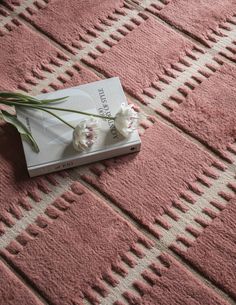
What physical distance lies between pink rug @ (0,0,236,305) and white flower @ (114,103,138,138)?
0.16 ft

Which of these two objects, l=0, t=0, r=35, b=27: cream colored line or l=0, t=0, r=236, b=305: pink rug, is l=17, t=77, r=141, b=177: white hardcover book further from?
l=0, t=0, r=35, b=27: cream colored line

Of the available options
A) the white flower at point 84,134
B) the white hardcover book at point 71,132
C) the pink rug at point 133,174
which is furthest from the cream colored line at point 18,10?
the white flower at point 84,134

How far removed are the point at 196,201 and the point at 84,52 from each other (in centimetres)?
36

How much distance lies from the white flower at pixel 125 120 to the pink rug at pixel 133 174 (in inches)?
1.9

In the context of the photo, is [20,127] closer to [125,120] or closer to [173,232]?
[125,120]

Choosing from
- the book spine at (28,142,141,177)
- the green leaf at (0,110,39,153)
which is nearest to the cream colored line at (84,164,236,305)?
the book spine at (28,142,141,177)

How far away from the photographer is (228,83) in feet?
2.77

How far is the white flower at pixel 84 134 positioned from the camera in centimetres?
73

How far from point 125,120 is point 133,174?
9 cm

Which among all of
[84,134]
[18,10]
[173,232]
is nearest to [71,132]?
[84,134]

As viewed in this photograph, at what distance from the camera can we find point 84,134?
731 millimetres

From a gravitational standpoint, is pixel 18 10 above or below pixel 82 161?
above

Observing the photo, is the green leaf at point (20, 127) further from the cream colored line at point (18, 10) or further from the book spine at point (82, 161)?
the cream colored line at point (18, 10)

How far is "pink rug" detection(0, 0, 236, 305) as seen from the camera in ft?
2.21
